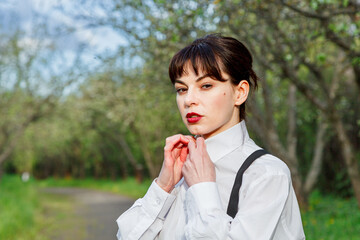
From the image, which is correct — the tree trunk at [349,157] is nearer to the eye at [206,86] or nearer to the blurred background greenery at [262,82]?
the blurred background greenery at [262,82]

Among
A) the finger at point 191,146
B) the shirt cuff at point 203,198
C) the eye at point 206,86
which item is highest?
the eye at point 206,86

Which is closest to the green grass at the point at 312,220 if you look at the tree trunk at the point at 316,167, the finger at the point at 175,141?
the tree trunk at the point at 316,167

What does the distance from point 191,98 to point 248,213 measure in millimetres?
555

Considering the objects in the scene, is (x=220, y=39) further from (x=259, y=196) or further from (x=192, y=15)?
(x=192, y=15)

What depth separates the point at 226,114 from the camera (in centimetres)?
188

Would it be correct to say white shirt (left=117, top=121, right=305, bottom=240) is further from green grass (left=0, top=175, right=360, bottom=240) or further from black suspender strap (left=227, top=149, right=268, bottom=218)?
green grass (left=0, top=175, right=360, bottom=240)

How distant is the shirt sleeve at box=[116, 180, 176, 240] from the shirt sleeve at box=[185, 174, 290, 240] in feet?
0.92

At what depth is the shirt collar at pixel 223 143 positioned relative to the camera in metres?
1.86

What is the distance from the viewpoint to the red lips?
1.85 meters

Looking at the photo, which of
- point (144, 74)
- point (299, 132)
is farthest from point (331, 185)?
point (144, 74)

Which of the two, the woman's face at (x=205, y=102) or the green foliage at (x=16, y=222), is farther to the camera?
the green foliage at (x=16, y=222)

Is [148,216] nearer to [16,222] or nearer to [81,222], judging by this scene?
[16,222]

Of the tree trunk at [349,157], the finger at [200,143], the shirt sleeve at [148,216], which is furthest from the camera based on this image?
the tree trunk at [349,157]

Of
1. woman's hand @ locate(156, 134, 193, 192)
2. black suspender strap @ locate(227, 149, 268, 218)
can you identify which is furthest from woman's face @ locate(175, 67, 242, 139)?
black suspender strap @ locate(227, 149, 268, 218)
